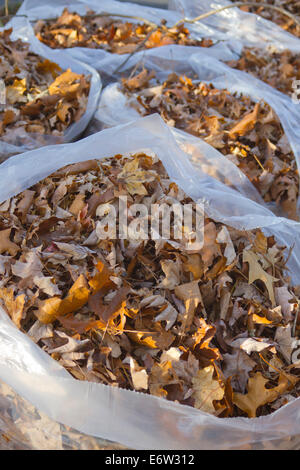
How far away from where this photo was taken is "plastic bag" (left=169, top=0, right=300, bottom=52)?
3460 mm

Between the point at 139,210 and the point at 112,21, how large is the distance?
2.58 m

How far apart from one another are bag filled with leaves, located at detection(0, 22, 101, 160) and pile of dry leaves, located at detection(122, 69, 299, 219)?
1.00 feet

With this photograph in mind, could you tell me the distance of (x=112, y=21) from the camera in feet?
12.0

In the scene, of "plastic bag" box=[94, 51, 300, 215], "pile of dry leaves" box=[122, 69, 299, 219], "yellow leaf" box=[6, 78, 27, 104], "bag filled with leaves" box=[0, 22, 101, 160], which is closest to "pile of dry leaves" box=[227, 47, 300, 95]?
"plastic bag" box=[94, 51, 300, 215]

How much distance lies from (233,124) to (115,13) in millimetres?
1773

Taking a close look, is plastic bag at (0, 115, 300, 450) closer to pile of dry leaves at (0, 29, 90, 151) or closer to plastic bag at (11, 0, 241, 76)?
pile of dry leaves at (0, 29, 90, 151)

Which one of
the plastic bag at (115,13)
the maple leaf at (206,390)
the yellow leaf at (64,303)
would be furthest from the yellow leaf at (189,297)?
the plastic bag at (115,13)

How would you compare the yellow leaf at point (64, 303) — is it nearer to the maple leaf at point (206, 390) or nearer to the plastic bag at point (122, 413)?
the plastic bag at point (122, 413)

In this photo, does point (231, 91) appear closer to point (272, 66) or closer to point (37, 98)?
point (272, 66)

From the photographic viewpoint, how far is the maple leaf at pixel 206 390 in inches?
50.5

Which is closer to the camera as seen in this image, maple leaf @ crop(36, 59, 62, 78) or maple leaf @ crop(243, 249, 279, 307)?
maple leaf @ crop(243, 249, 279, 307)

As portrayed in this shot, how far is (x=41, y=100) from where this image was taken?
252 cm

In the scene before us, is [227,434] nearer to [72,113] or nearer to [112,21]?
[72,113]

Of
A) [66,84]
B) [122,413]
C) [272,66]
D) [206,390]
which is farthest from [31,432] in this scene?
[272,66]
